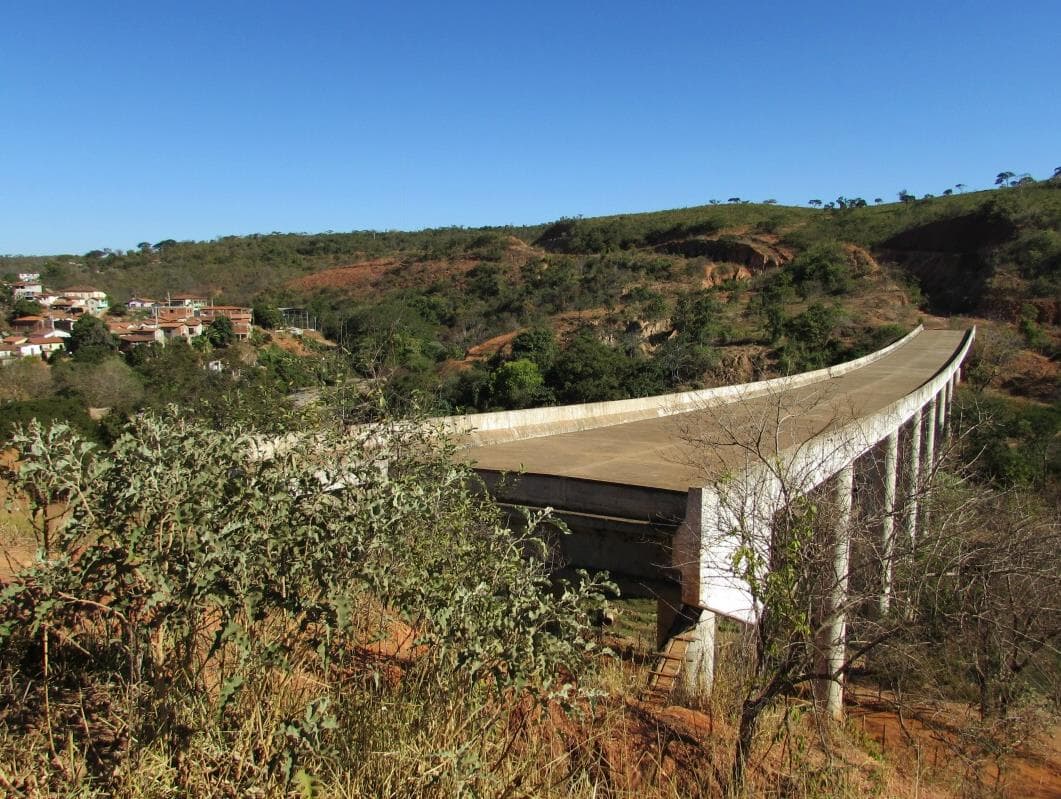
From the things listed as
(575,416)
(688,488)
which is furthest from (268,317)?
(688,488)

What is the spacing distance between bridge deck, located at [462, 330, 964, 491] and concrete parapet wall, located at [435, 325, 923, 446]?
188 millimetres

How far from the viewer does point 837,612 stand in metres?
4.41

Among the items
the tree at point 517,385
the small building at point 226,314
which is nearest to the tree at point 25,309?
the small building at point 226,314

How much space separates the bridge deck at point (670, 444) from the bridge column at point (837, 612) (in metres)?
0.74

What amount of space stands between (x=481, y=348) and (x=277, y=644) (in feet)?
140

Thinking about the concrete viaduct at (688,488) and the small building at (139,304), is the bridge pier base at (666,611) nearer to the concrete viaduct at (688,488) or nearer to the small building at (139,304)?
the concrete viaduct at (688,488)

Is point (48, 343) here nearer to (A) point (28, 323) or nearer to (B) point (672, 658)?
(A) point (28, 323)

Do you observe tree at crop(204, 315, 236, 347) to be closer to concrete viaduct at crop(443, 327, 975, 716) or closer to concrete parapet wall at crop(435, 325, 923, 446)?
concrete parapet wall at crop(435, 325, 923, 446)

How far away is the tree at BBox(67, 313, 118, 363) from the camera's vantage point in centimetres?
4548

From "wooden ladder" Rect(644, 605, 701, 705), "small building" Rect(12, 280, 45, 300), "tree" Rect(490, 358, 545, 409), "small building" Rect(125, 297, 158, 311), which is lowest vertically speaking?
"tree" Rect(490, 358, 545, 409)

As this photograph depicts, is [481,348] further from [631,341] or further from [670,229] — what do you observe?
[670,229]

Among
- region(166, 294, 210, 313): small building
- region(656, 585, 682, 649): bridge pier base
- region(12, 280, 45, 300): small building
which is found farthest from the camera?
region(12, 280, 45, 300): small building

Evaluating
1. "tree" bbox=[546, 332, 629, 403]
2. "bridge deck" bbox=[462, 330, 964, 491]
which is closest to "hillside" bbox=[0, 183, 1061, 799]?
"bridge deck" bbox=[462, 330, 964, 491]

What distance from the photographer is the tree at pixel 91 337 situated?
4548 centimetres
